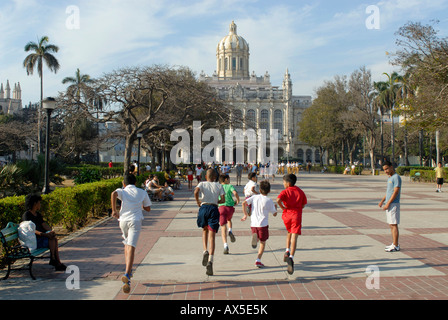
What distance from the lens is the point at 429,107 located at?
2111cm

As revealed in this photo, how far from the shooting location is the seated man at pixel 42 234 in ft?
20.3

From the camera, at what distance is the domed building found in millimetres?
104000

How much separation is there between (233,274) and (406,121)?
21.6 m

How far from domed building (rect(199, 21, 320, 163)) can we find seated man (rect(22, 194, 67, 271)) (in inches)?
3766

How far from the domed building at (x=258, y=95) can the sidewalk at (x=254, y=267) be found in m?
92.3

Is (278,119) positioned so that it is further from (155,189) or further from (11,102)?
(155,189)

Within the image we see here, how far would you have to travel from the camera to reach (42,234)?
618 cm

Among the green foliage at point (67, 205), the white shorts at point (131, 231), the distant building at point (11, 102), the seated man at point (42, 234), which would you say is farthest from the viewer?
the distant building at point (11, 102)

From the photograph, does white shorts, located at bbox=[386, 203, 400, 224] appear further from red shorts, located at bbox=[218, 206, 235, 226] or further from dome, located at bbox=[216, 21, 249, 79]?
dome, located at bbox=[216, 21, 249, 79]

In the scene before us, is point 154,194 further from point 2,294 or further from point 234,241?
point 2,294

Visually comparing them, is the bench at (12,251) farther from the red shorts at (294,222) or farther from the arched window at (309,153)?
the arched window at (309,153)

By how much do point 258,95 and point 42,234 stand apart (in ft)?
342

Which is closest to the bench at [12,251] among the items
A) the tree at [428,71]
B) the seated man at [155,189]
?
the seated man at [155,189]
